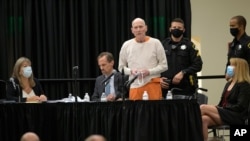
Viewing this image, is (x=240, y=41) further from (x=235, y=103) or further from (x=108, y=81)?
(x=108, y=81)

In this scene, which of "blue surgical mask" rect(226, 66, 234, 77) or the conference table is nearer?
the conference table

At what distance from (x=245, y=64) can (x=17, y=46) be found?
13.4ft

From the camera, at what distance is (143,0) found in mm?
10031

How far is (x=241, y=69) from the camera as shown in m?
7.32

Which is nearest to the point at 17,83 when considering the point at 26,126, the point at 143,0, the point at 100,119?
the point at 26,126

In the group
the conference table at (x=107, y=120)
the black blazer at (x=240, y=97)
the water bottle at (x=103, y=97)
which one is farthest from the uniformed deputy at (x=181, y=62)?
the conference table at (x=107, y=120)

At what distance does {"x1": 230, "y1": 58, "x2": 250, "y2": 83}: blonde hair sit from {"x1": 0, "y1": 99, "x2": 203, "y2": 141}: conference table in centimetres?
98

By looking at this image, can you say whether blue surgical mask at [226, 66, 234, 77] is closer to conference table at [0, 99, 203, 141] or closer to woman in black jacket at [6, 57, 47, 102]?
conference table at [0, 99, 203, 141]

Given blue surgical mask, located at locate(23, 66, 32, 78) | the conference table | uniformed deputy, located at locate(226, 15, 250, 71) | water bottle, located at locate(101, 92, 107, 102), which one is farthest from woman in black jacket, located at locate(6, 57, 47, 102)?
uniformed deputy, located at locate(226, 15, 250, 71)

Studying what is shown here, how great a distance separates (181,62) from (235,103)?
917 millimetres

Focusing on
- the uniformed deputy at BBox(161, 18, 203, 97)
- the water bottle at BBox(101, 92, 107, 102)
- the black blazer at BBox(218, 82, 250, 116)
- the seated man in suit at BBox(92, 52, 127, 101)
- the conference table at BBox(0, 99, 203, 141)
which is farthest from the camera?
the uniformed deputy at BBox(161, 18, 203, 97)

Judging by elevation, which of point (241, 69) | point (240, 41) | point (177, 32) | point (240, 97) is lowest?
point (240, 97)

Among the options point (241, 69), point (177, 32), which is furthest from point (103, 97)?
point (241, 69)

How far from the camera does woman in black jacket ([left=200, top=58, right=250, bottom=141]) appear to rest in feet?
23.8
